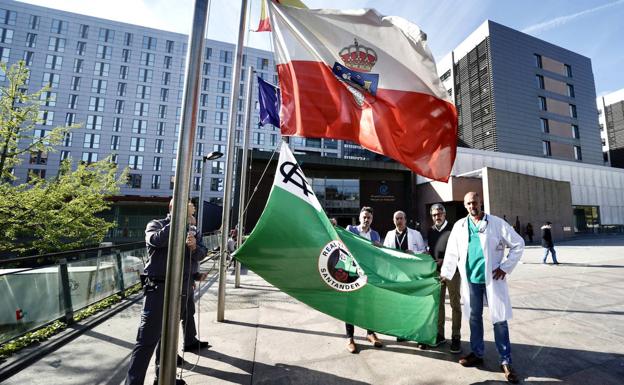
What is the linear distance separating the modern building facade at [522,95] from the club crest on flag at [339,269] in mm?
42042

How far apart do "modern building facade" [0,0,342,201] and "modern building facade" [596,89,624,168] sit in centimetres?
5786

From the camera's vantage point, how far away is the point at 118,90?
5447 cm

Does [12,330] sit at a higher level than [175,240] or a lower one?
lower

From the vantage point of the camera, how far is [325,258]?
3.27 meters

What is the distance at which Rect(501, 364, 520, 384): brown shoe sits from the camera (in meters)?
3.49

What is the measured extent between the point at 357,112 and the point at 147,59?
65766 millimetres

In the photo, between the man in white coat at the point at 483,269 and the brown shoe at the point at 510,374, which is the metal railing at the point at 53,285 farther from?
the brown shoe at the point at 510,374

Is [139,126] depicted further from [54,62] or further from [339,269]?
[339,269]

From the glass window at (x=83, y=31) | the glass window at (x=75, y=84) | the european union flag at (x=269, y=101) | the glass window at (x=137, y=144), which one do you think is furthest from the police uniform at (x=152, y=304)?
the glass window at (x=83, y=31)

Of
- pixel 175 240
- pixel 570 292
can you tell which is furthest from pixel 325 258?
pixel 570 292

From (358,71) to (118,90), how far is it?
64029mm

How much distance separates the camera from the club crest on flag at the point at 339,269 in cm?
325

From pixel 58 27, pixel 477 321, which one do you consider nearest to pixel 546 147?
pixel 477 321

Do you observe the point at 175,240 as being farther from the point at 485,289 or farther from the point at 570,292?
the point at 570,292
